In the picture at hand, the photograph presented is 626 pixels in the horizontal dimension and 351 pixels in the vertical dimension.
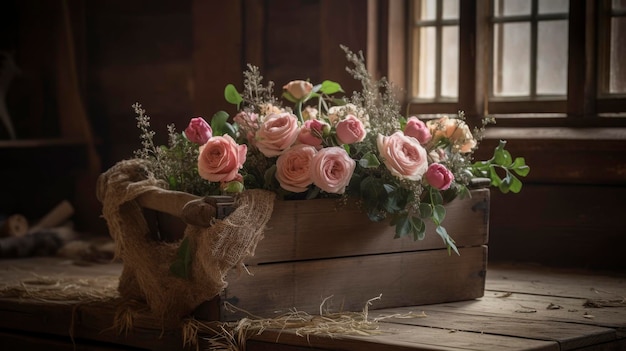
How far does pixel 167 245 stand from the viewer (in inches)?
110

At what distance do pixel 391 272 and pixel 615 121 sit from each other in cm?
126

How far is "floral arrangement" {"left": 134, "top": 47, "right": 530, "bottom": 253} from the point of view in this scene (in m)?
2.60

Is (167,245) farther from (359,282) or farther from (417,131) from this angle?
(417,131)

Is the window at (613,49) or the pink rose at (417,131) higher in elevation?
the window at (613,49)

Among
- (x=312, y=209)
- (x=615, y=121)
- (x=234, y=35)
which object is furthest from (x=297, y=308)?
(x=234, y=35)

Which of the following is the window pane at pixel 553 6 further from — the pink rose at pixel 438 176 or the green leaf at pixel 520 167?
the pink rose at pixel 438 176

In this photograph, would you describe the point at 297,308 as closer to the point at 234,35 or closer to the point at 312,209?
the point at 312,209

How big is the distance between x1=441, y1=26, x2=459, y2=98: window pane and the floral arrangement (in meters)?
1.13

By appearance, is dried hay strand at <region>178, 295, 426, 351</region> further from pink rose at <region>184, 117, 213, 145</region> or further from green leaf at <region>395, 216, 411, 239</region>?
pink rose at <region>184, 117, 213, 145</region>

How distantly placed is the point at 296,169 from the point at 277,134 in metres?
0.10

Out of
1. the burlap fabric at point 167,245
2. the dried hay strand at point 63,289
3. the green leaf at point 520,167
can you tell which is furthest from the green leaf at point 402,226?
the dried hay strand at point 63,289

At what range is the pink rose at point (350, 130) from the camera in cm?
266

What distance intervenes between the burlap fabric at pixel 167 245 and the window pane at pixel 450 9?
5.15ft

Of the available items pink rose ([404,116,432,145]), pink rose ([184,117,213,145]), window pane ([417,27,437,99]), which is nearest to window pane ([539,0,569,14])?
window pane ([417,27,437,99])
